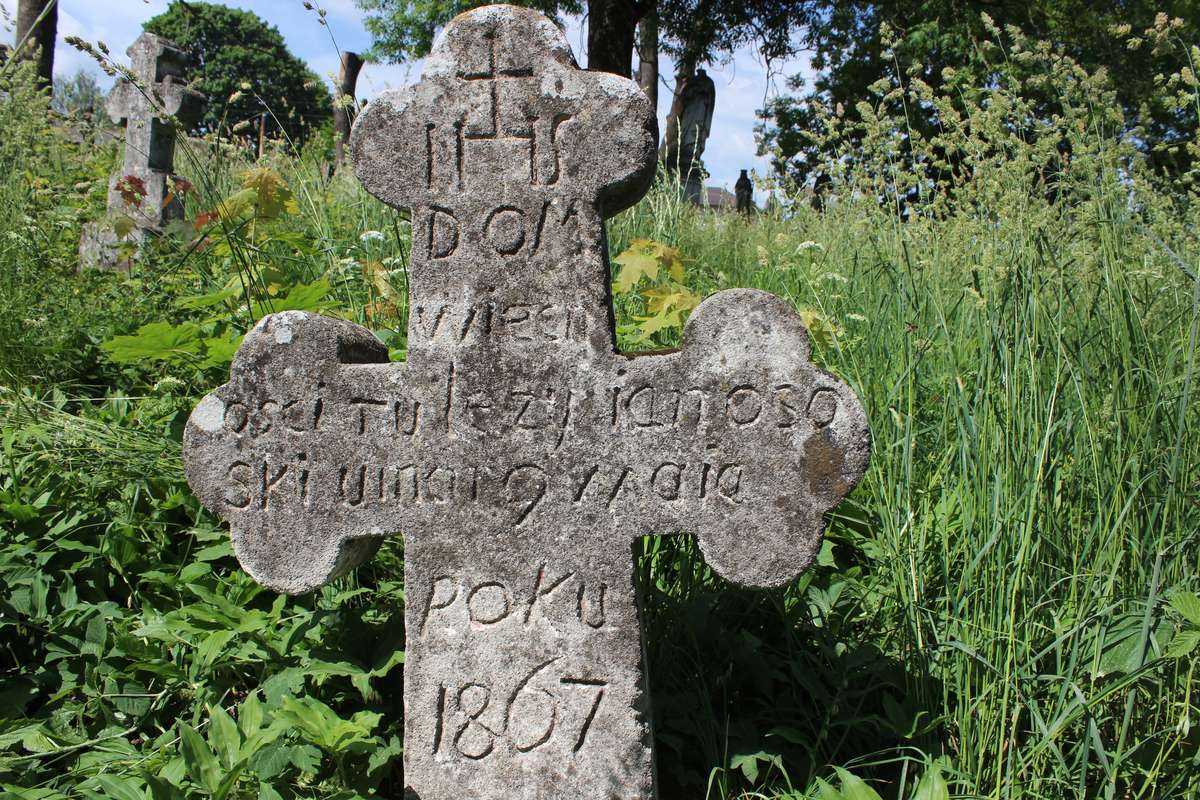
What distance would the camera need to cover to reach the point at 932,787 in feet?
5.28

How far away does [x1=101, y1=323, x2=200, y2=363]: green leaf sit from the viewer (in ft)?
7.81

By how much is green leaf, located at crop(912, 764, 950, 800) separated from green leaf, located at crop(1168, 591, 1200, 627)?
506mm

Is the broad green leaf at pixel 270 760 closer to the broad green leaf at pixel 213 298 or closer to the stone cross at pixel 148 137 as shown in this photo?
the broad green leaf at pixel 213 298

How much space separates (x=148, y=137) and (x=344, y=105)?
2.88 metres

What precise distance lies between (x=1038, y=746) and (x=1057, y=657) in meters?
0.19

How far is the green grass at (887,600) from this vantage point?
1.77 meters

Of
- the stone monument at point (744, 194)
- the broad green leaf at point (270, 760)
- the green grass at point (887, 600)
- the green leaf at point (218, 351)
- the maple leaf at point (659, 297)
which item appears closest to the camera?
the broad green leaf at point (270, 760)

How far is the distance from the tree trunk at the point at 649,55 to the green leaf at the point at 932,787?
13051mm

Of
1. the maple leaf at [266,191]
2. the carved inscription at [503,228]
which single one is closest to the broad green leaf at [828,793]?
the carved inscription at [503,228]

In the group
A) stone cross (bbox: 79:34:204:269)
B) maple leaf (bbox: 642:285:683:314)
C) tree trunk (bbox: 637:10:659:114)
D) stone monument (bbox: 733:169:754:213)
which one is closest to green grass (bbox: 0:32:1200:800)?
maple leaf (bbox: 642:285:683:314)

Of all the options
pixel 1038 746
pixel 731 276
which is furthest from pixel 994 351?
pixel 731 276

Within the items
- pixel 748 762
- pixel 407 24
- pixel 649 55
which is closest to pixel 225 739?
pixel 748 762

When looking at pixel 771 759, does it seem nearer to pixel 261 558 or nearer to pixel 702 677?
pixel 702 677

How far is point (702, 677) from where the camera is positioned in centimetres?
207
